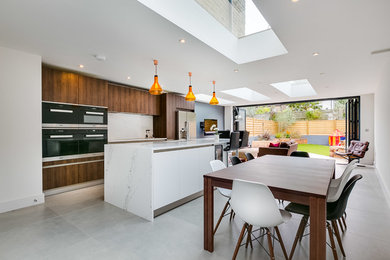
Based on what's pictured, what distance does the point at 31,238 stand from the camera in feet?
7.02

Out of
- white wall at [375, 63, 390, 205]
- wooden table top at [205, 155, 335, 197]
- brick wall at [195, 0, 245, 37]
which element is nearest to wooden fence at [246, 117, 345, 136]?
white wall at [375, 63, 390, 205]

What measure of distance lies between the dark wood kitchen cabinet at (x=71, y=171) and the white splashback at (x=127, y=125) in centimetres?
91

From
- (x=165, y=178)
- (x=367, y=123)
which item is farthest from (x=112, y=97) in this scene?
(x=367, y=123)

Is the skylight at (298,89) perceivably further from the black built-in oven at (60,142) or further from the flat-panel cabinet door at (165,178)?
the black built-in oven at (60,142)

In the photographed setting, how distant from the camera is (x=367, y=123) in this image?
647cm

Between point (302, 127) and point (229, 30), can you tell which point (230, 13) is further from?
point (302, 127)

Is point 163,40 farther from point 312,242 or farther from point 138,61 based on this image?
point 312,242

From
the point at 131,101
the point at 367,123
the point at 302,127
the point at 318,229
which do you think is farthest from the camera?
the point at 302,127

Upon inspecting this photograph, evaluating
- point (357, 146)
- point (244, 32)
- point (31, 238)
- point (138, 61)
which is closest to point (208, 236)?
point (31, 238)

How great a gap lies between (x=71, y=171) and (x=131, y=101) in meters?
2.28

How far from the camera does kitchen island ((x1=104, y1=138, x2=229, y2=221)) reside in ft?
8.50

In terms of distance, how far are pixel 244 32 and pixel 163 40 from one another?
1.59m

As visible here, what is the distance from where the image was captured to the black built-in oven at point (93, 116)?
4062mm

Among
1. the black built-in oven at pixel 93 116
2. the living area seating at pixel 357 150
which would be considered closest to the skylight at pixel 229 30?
the black built-in oven at pixel 93 116
